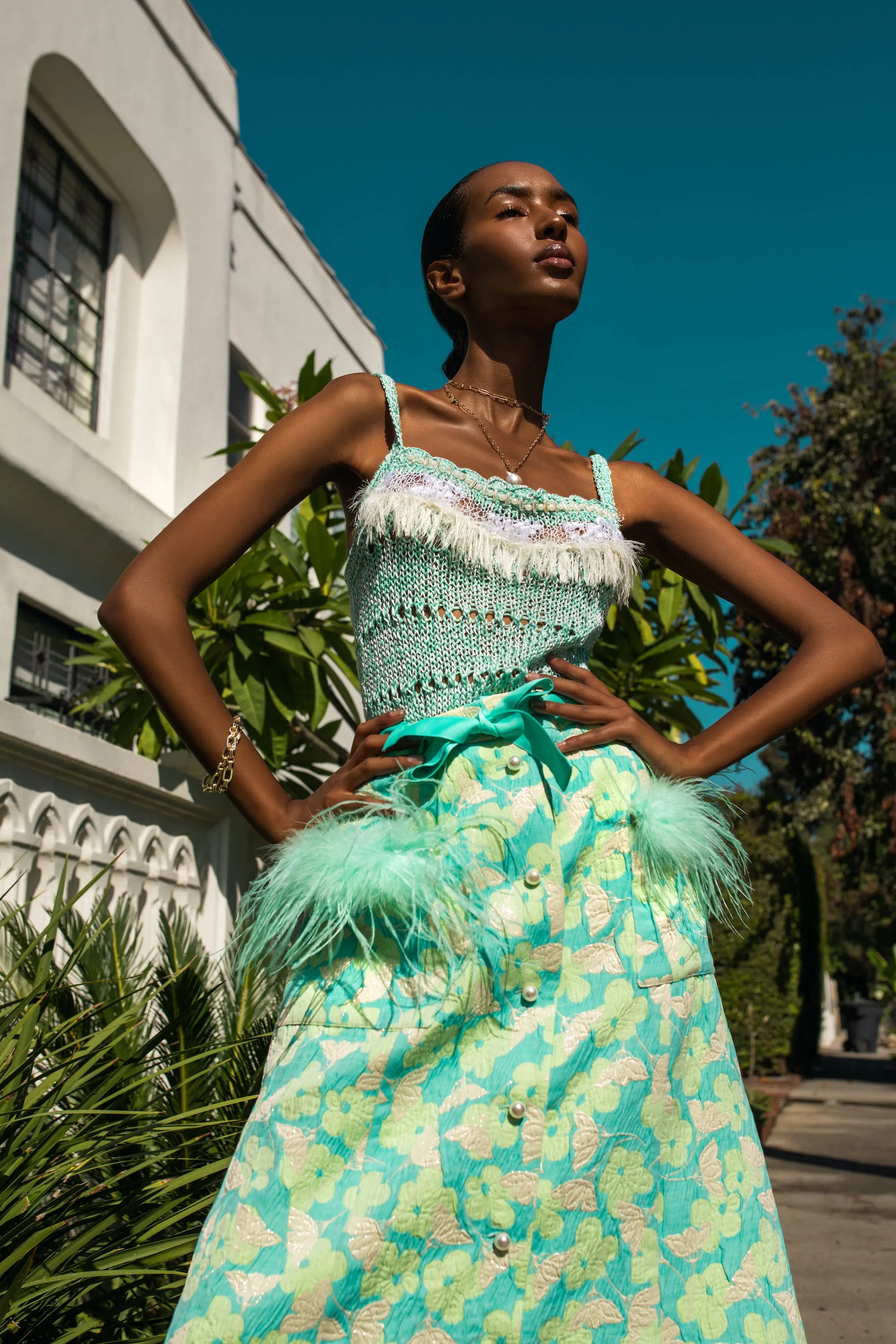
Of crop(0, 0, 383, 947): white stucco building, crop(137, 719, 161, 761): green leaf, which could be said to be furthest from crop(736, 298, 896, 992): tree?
crop(137, 719, 161, 761): green leaf

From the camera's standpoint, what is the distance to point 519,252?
1824 millimetres

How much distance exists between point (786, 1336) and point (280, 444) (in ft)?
4.24

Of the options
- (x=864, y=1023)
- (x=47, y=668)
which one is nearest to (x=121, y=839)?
(x=47, y=668)

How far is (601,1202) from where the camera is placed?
1.30 metres

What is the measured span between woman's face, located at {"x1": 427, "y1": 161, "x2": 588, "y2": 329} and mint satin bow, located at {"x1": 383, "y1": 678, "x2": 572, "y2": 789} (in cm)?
70

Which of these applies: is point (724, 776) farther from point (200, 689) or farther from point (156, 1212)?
point (156, 1212)

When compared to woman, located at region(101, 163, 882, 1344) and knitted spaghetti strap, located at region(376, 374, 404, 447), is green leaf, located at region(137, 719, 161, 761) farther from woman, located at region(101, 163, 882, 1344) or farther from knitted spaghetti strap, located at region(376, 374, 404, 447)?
knitted spaghetti strap, located at region(376, 374, 404, 447)

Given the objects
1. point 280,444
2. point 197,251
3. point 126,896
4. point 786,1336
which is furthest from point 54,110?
point 786,1336

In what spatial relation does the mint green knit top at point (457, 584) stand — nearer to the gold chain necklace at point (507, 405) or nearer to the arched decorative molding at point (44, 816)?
the gold chain necklace at point (507, 405)

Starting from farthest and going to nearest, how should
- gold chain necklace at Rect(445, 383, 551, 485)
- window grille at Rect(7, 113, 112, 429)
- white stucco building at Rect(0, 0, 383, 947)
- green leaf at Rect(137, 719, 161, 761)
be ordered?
window grille at Rect(7, 113, 112, 429) < green leaf at Rect(137, 719, 161, 761) < white stucco building at Rect(0, 0, 383, 947) < gold chain necklace at Rect(445, 383, 551, 485)

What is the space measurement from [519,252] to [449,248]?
0.19 meters

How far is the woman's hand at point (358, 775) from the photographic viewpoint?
1453 millimetres

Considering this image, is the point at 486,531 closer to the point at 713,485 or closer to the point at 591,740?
the point at 591,740

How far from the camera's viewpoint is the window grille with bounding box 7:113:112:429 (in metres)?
5.64
